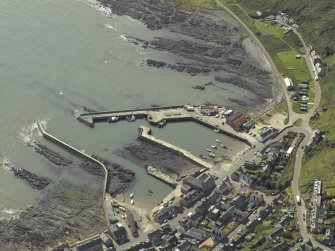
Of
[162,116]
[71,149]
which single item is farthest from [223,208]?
[71,149]

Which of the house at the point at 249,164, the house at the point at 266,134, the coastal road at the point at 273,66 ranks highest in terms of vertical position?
the coastal road at the point at 273,66

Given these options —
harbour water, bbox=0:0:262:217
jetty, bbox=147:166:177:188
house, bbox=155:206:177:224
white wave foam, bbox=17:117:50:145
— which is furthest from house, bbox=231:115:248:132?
white wave foam, bbox=17:117:50:145

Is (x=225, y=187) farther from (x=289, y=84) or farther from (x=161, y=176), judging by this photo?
(x=289, y=84)

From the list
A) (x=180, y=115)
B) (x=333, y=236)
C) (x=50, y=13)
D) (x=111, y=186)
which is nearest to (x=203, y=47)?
(x=180, y=115)

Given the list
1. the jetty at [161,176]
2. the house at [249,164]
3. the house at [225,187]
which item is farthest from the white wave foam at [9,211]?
the house at [249,164]

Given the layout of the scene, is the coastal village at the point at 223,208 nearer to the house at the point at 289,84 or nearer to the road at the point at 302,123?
the road at the point at 302,123
